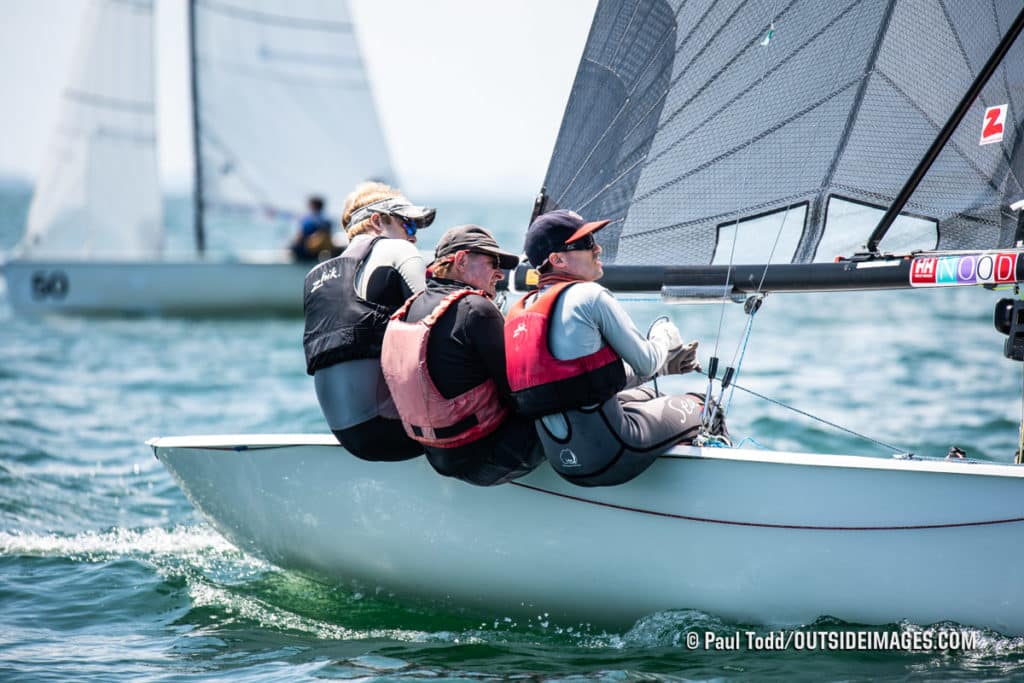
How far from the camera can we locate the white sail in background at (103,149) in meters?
12.5

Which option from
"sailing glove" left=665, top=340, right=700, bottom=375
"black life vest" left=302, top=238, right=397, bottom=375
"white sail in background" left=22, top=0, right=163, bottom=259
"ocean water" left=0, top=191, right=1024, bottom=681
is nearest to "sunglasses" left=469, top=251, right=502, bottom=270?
"black life vest" left=302, top=238, right=397, bottom=375

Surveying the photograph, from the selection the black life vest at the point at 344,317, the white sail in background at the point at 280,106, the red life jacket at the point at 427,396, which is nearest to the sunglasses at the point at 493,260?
the red life jacket at the point at 427,396

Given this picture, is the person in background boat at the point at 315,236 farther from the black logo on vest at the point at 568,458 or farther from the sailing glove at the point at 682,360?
the black logo on vest at the point at 568,458

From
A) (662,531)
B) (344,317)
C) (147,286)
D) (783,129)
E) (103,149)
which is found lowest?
(662,531)

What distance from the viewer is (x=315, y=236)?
11.8m

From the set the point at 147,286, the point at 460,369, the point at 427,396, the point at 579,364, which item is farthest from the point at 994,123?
the point at 147,286

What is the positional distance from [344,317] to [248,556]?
1257 mm

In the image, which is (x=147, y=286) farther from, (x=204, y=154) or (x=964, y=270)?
(x=964, y=270)

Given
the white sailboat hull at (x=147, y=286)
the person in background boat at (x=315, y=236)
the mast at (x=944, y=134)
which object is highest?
the person in background boat at (x=315, y=236)

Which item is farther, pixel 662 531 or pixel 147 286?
pixel 147 286

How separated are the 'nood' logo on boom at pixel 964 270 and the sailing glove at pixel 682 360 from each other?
2.24 feet

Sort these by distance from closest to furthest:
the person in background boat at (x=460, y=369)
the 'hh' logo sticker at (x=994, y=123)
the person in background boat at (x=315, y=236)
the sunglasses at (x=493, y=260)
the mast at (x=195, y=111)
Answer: the person in background boat at (x=460, y=369) → the sunglasses at (x=493, y=260) → the 'hh' logo sticker at (x=994, y=123) → the person in background boat at (x=315, y=236) → the mast at (x=195, y=111)

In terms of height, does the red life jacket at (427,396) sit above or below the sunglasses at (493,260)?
→ below

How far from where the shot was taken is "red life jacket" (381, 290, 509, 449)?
3.22 meters
